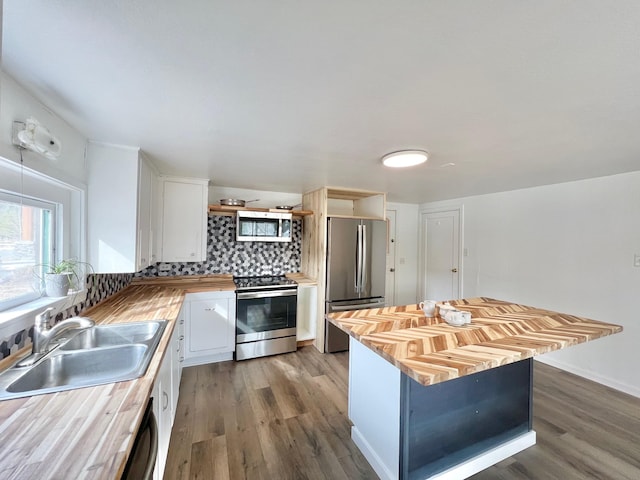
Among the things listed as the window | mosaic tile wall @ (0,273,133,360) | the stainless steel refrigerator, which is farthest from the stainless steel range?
the window

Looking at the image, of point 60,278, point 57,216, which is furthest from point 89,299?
point 57,216

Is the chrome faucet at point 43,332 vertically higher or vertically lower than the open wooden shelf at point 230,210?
lower

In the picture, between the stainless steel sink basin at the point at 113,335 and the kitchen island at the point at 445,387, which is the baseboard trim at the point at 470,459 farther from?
the stainless steel sink basin at the point at 113,335

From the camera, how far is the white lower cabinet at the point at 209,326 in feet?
9.08

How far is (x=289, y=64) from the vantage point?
100 centimetres

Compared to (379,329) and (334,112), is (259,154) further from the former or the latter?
(379,329)

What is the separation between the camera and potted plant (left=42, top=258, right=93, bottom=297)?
1.49m

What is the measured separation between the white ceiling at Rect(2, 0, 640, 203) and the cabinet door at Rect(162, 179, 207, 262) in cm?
104

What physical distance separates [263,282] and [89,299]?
169 cm

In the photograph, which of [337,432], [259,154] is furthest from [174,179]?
[337,432]

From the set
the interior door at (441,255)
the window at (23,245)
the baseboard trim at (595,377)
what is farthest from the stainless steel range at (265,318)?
the baseboard trim at (595,377)

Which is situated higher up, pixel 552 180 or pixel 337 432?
pixel 552 180

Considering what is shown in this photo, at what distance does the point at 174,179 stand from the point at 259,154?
1.43 meters

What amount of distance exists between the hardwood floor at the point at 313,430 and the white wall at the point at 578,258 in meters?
0.30
